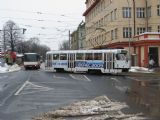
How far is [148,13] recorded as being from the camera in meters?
66.4

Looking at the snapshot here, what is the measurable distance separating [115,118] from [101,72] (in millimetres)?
34658

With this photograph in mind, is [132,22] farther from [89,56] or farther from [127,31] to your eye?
[89,56]

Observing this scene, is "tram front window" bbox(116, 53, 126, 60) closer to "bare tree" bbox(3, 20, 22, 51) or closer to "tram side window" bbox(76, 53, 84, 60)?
"tram side window" bbox(76, 53, 84, 60)

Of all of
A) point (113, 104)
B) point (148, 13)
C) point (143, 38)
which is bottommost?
point (113, 104)

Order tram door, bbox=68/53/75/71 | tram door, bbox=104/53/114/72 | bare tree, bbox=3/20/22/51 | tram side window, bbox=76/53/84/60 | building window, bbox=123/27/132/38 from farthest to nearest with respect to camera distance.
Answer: bare tree, bbox=3/20/22/51 < building window, bbox=123/27/132/38 < tram door, bbox=68/53/75/71 < tram side window, bbox=76/53/84/60 < tram door, bbox=104/53/114/72

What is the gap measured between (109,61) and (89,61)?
3.05 metres

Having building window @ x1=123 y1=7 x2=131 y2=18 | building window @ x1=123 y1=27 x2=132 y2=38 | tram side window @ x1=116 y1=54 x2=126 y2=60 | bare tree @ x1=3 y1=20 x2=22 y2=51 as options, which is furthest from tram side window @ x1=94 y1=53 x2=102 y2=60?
bare tree @ x1=3 y1=20 x2=22 y2=51

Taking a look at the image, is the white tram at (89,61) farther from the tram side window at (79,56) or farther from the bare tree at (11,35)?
the bare tree at (11,35)

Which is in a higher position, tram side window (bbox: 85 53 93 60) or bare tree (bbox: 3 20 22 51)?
bare tree (bbox: 3 20 22 51)

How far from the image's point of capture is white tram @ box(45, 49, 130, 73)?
45062 mm

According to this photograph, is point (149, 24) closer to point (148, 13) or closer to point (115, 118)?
point (148, 13)

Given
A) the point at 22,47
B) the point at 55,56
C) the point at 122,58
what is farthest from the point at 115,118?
the point at 22,47

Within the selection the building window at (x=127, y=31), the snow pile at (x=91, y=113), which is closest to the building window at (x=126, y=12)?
the building window at (x=127, y=31)

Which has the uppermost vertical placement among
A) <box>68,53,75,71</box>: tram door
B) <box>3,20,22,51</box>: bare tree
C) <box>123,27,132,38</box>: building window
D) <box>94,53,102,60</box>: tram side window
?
<box>3,20,22,51</box>: bare tree
